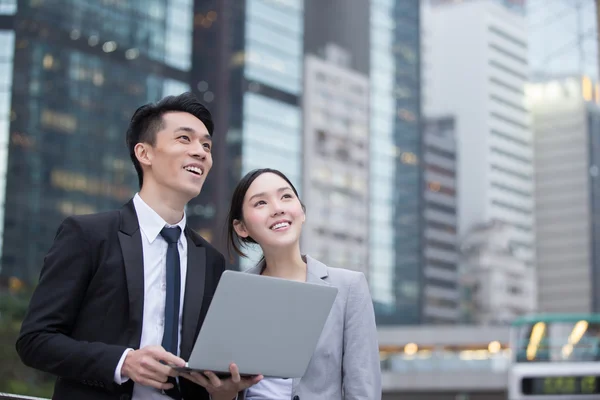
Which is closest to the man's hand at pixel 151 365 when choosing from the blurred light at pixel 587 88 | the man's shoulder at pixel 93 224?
the man's shoulder at pixel 93 224

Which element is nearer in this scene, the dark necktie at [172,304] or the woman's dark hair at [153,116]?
the dark necktie at [172,304]

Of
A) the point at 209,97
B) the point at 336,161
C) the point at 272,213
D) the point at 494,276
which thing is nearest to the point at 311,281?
A: the point at 272,213

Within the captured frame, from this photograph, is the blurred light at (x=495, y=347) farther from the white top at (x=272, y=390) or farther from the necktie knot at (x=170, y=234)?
the necktie knot at (x=170, y=234)

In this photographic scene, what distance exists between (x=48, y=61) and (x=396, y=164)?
4164 centimetres

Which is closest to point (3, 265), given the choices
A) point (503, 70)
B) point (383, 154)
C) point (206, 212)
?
point (206, 212)

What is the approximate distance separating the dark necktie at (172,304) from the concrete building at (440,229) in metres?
95.0

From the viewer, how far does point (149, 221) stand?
313 cm

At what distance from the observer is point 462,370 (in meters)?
39.1

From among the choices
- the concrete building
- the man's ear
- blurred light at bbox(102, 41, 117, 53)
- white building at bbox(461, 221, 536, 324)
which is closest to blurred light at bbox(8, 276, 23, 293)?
blurred light at bbox(102, 41, 117, 53)

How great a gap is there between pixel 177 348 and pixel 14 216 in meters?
51.5

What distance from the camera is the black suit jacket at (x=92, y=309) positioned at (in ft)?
9.14

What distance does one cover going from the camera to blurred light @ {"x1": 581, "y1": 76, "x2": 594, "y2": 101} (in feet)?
443

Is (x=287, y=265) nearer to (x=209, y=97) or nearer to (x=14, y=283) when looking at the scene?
(x=14, y=283)

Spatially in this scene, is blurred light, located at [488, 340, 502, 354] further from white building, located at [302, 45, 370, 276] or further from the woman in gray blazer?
the woman in gray blazer
